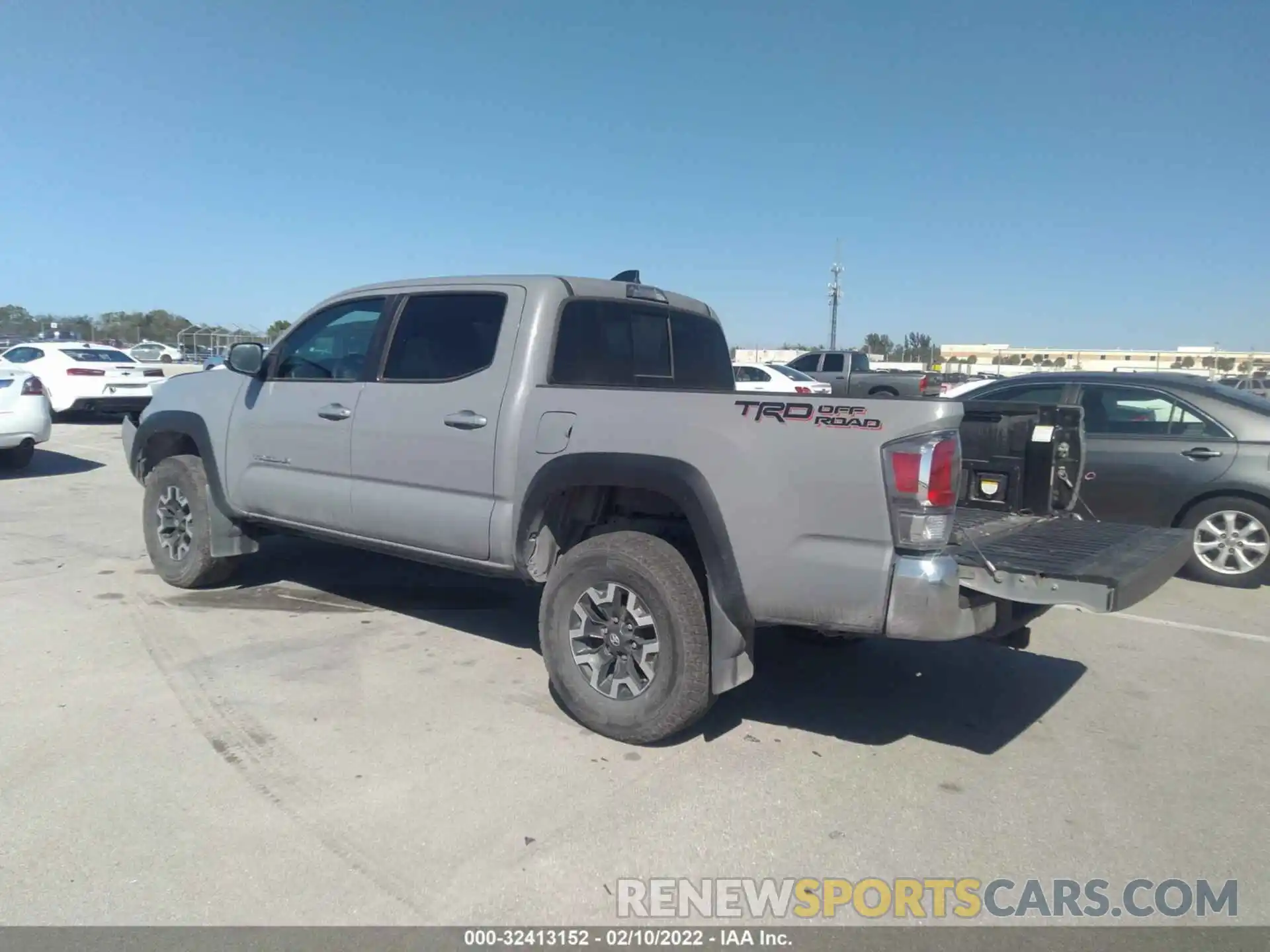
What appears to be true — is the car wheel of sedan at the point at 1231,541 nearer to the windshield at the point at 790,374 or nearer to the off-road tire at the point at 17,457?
the off-road tire at the point at 17,457

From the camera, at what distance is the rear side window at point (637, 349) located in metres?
4.60

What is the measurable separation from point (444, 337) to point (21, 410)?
845 centimetres

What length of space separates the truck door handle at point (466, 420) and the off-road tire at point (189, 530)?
2.38m

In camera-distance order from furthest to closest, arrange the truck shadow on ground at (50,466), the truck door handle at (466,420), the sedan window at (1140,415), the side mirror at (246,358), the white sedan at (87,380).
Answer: the white sedan at (87,380) → the truck shadow on ground at (50,466) → the sedan window at (1140,415) → the side mirror at (246,358) → the truck door handle at (466,420)

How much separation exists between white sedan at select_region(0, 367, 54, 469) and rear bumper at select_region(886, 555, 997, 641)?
11.0m

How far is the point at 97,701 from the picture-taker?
4320mm

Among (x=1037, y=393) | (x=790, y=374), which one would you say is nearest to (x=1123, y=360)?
(x=790, y=374)

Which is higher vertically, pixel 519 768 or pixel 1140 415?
pixel 1140 415

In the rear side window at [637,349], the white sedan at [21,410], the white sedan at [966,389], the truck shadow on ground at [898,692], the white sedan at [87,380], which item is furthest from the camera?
the white sedan at [87,380]

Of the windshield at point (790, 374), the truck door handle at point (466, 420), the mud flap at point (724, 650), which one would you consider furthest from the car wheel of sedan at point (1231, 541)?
the windshield at point (790, 374)

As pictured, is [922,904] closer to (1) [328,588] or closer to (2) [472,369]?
(2) [472,369]

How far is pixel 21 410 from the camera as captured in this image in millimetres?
10625

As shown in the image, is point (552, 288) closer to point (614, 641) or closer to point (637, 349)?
point (637, 349)

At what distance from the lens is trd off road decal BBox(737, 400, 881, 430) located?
3.37 m
